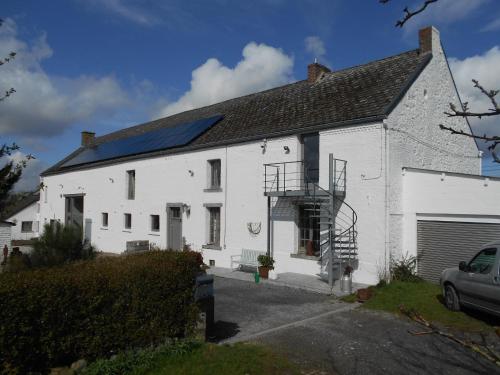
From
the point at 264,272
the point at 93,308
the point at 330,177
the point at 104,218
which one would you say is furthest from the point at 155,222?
the point at 93,308

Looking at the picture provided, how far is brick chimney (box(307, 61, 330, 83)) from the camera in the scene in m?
19.5

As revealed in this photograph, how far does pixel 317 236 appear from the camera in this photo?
51.2 feet

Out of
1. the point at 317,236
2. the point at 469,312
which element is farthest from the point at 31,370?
the point at 317,236

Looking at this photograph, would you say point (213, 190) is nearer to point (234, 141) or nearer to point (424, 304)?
point (234, 141)

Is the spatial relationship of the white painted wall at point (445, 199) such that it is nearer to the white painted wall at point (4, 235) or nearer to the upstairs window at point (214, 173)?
the upstairs window at point (214, 173)

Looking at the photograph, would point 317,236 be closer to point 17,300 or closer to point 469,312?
point 469,312

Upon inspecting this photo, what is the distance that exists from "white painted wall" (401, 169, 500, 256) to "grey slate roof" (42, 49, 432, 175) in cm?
260

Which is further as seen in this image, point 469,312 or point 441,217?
point 441,217

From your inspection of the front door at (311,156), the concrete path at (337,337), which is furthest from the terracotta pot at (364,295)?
the front door at (311,156)

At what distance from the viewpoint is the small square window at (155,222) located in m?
22.8

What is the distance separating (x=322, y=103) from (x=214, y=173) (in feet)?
20.0

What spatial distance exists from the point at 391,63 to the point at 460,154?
5.03 metres

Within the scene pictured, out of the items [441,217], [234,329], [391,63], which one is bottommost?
[234,329]

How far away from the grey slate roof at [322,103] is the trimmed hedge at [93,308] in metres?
9.20
